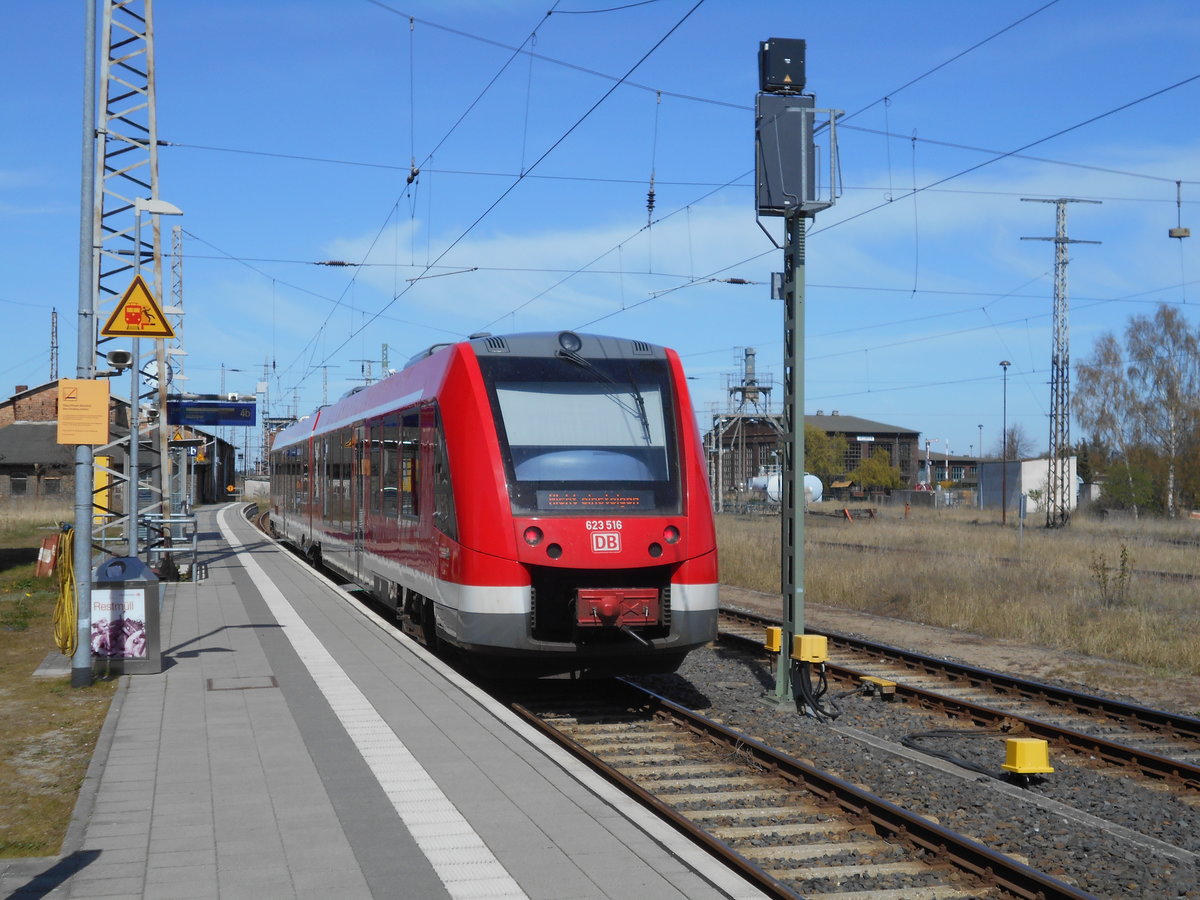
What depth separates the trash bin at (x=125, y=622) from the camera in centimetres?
1080

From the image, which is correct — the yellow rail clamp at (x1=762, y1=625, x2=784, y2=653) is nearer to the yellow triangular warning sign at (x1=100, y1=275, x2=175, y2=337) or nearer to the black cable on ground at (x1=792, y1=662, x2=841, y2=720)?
the black cable on ground at (x1=792, y1=662, x2=841, y2=720)

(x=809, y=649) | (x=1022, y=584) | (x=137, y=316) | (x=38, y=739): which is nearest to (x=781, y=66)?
(x=809, y=649)

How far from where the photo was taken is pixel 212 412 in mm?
25453

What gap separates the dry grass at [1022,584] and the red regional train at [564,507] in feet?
22.8

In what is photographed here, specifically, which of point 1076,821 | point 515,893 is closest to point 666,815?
point 515,893

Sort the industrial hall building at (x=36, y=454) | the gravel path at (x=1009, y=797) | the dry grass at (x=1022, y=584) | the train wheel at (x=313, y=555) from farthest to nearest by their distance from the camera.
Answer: the industrial hall building at (x=36, y=454)
the train wheel at (x=313, y=555)
the dry grass at (x=1022, y=584)
the gravel path at (x=1009, y=797)

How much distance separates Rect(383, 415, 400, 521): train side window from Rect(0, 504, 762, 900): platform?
232 cm

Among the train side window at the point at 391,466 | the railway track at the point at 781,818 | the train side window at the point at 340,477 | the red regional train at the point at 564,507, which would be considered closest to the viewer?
the railway track at the point at 781,818

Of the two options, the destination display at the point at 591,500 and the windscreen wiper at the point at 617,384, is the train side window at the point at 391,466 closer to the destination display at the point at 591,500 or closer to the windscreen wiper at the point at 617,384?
the windscreen wiper at the point at 617,384


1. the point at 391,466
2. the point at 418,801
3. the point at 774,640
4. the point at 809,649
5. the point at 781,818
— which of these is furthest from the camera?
the point at 391,466

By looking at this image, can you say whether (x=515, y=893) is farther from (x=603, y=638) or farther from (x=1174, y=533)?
(x=1174, y=533)

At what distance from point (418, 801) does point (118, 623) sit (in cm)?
535

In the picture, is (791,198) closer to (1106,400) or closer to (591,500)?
(591,500)

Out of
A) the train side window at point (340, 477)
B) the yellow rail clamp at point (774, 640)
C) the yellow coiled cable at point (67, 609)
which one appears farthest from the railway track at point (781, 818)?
the train side window at point (340, 477)
